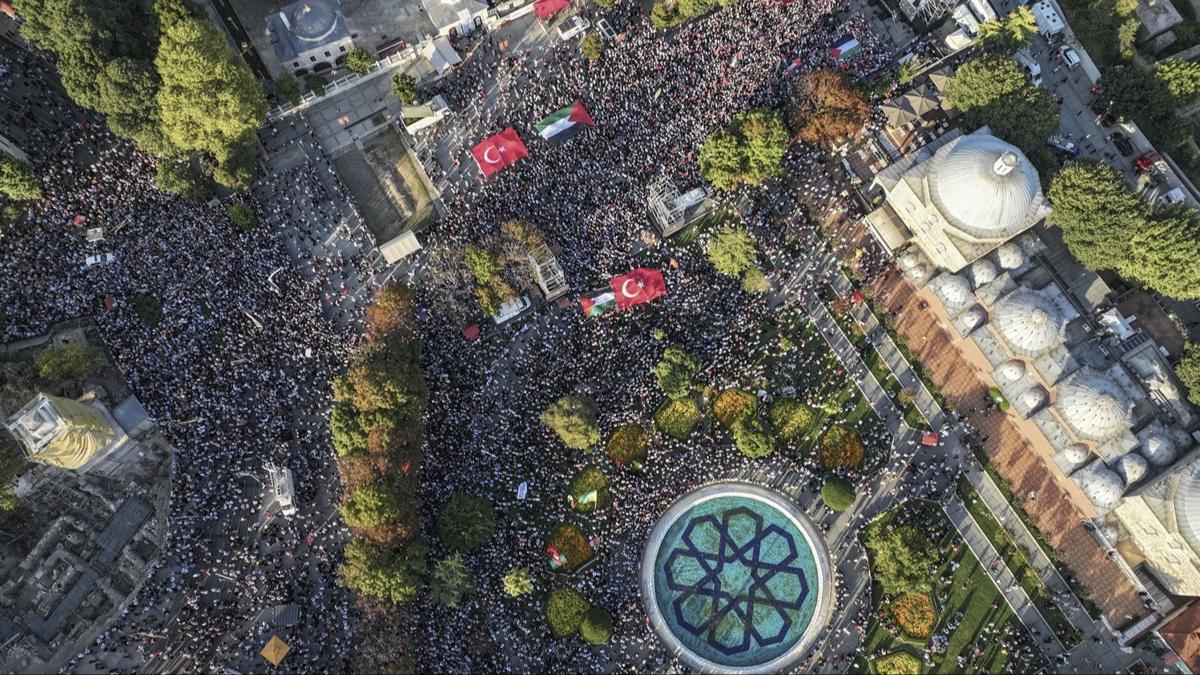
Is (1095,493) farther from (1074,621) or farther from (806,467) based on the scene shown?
(806,467)

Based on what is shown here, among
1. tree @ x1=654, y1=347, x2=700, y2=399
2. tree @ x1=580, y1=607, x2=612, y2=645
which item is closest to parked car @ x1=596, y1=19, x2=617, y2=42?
tree @ x1=654, y1=347, x2=700, y2=399

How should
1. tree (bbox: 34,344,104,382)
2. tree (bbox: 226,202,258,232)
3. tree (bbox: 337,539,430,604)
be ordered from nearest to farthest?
tree (bbox: 337,539,430,604) < tree (bbox: 34,344,104,382) < tree (bbox: 226,202,258,232)

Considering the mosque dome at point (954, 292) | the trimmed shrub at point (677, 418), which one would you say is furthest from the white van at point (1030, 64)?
the trimmed shrub at point (677, 418)

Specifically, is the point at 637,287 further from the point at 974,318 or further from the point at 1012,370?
the point at 1012,370

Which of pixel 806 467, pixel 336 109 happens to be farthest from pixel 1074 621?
pixel 336 109

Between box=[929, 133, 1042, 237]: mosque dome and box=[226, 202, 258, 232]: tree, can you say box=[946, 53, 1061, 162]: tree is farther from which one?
box=[226, 202, 258, 232]: tree

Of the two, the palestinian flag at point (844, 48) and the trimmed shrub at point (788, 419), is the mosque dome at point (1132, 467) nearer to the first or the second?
the trimmed shrub at point (788, 419)
